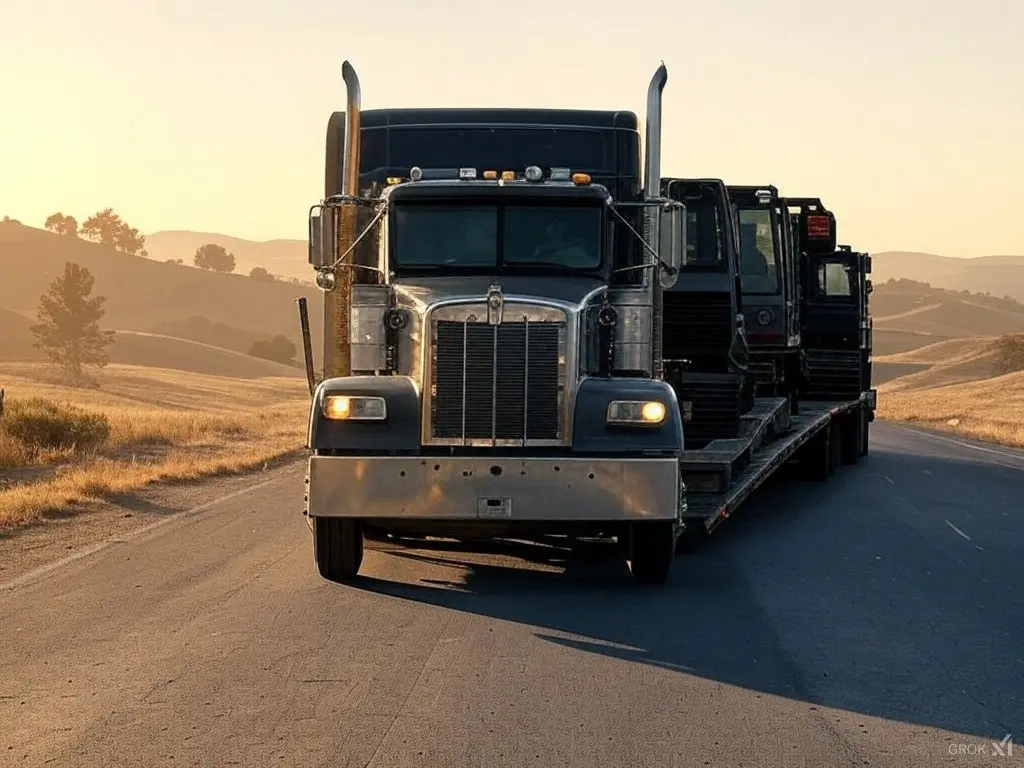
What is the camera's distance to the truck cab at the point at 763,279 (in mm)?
20688

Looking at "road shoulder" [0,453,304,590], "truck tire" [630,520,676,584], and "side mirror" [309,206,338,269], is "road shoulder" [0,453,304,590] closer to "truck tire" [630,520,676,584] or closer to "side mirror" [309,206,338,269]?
"side mirror" [309,206,338,269]

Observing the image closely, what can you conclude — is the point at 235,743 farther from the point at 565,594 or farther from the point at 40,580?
the point at 40,580

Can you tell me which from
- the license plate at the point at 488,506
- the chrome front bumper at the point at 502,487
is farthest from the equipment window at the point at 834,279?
the license plate at the point at 488,506

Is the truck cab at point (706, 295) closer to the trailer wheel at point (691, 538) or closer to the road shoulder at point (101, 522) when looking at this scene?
the trailer wheel at point (691, 538)

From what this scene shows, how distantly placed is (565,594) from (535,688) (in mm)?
3210

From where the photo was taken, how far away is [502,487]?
35.3ft

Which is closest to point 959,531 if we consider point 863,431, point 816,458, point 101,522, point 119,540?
point 816,458

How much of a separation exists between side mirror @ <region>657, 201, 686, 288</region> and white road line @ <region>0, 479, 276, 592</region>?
212 inches

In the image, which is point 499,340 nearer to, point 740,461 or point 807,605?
point 807,605

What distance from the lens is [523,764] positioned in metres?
6.41

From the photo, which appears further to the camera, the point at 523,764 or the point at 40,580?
the point at 40,580

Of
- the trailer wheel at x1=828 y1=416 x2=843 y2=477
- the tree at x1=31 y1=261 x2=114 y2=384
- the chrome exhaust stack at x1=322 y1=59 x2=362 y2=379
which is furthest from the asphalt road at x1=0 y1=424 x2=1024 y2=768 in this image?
the tree at x1=31 y1=261 x2=114 y2=384

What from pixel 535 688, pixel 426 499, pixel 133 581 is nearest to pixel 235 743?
pixel 535 688

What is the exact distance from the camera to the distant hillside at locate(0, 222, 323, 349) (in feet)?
599
